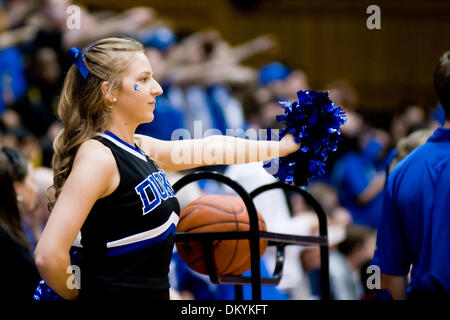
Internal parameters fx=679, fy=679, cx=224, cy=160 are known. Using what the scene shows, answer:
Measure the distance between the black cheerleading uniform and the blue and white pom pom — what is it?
541 millimetres

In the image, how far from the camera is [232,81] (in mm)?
7750

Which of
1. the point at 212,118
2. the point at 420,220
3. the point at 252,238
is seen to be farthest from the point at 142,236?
the point at 212,118

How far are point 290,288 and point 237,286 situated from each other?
2606mm

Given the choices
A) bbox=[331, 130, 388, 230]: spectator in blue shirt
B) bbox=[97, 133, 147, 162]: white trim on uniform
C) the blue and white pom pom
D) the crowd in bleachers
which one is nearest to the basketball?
the blue and white pom pom

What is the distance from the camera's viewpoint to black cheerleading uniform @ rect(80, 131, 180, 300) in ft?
7.39

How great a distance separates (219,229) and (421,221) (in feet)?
2.51

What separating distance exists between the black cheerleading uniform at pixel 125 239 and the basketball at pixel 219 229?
0.40 m

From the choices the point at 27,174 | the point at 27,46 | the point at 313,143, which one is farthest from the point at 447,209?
the point at 27,46

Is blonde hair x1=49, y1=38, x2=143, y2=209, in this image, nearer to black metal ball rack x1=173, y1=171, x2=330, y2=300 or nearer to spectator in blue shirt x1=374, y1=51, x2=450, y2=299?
black metal ball rack x1=173, y1=171, x2=330, y2=300

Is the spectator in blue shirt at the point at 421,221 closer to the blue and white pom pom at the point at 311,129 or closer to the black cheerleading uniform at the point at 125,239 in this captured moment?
the blue and white pom pom at the point at 311,129

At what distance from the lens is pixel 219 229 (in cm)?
267

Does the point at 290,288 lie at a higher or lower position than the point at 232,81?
lower

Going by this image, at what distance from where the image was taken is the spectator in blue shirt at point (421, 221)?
240cm

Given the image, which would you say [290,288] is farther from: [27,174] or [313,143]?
[313,143]
